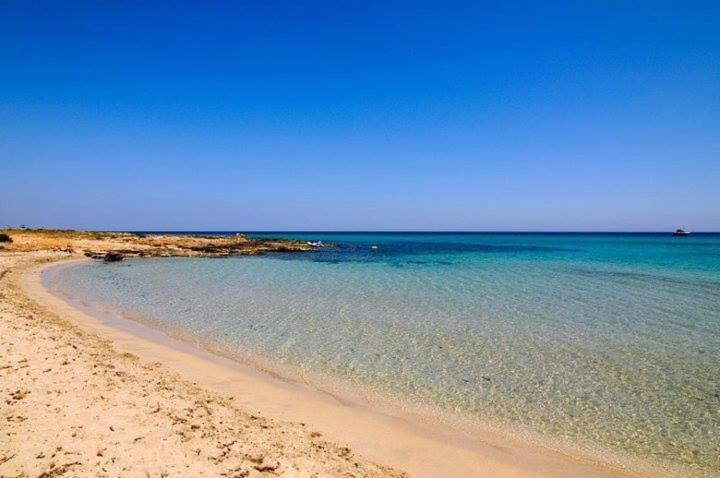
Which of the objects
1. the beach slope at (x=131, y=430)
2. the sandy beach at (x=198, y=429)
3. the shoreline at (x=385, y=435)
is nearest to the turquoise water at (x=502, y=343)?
the shoreline at (x=385, y=435)

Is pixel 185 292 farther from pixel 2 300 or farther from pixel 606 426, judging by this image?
pixel 606 426

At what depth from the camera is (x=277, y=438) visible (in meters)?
6.10

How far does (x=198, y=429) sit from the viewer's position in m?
5.94

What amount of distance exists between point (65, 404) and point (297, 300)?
1331 cm

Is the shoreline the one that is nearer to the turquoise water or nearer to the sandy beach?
the sandy beach

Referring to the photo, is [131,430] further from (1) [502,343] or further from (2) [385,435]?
(1) [502,343]

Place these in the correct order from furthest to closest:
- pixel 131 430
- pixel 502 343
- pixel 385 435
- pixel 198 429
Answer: pixel 502 343
pixel 385 435
pixel 198 429
pixel 131 430

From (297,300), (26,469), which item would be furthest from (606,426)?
(297,300)

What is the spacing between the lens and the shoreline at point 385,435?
6062 millimetres

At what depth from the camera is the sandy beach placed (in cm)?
499

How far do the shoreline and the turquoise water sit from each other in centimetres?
76

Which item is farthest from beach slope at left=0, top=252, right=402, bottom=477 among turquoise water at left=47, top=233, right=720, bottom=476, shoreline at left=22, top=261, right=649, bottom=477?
turquoise water at left=47, top=233, right=720, bottom=476

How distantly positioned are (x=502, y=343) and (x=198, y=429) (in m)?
9.53

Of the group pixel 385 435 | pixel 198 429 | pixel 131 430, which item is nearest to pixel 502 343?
pixel 385 435
